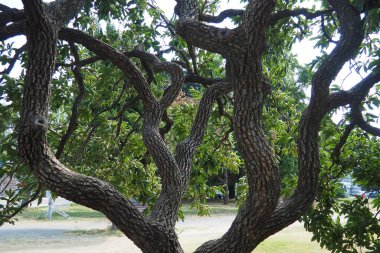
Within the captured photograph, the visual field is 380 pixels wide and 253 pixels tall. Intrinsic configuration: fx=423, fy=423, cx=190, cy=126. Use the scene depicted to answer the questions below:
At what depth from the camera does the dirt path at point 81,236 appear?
1066 centimetres

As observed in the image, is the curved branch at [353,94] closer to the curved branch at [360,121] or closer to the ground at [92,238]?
the curved branch at [360,121]

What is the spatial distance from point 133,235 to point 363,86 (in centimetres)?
266

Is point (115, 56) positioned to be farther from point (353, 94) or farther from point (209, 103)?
point (353, 94)

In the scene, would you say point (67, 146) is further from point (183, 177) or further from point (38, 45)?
point (38, 45)

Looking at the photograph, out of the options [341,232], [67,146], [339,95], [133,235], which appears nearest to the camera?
[133,235]

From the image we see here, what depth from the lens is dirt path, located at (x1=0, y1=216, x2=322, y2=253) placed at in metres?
10.7

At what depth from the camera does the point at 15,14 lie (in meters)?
4.17

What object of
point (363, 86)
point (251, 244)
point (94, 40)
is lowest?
point (251, 244)

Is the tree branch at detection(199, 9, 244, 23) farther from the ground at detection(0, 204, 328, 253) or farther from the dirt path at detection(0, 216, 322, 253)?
the dirt path at detection(0, 216, 322, 253)

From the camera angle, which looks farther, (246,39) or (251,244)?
(251,244)

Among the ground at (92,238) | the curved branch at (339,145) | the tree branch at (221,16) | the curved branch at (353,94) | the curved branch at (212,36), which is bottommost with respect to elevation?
the ground at (92,238)

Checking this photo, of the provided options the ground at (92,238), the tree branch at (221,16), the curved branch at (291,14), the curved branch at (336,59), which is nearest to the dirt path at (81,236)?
the ground at (92,238)

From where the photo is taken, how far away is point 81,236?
12961 mm

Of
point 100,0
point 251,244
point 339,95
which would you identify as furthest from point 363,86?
point 100,0
